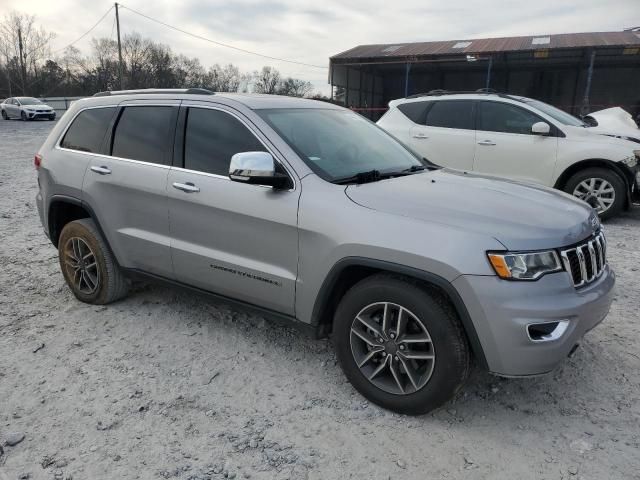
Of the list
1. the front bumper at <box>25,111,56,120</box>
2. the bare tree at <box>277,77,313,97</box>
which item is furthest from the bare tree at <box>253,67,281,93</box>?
the front bumper at <box>25,111,56,120</box>

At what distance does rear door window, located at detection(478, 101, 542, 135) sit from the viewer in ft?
23.4

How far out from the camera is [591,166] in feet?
22.7

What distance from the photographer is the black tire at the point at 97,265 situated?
13.4 ft

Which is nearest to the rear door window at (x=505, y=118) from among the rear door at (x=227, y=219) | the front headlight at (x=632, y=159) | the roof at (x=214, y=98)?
the front headlight at (x=632, y=159)

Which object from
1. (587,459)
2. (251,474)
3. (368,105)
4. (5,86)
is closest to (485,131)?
(587,459)

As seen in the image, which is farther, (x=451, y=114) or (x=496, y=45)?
(x=496, y=45)

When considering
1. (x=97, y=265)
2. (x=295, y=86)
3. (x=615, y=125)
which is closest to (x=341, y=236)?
(x=97, y=265)

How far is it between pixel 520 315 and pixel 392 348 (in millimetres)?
703

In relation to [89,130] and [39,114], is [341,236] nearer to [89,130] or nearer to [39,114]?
[89,130]

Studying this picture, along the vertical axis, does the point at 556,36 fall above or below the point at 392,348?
above

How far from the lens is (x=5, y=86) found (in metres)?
56.4

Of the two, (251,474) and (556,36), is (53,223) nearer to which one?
(251,474)

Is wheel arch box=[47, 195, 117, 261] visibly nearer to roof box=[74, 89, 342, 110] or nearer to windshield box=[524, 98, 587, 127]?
roof box=[74, 89, 342, 110]

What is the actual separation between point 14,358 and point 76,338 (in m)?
0.41
